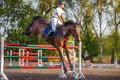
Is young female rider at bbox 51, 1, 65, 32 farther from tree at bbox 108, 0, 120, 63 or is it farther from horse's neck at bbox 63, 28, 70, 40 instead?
tree at bbox 108, 0, 120, 63

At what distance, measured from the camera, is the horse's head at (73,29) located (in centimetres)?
1092

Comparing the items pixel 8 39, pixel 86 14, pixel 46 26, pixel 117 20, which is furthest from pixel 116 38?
pixel 46 26

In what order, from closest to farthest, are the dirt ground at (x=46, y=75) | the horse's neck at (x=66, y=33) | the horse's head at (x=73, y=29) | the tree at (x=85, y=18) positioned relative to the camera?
the horse's head at (x=73, y=29)
the horse's neck at (x=66, y=33)
the dirt ground at (x=46, y=75)
the tree at (x=85, y=18)

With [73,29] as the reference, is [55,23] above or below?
above

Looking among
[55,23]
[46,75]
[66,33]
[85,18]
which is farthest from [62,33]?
[85,18]

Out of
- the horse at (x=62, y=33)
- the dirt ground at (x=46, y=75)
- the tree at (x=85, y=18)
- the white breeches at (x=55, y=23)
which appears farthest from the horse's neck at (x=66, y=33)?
the tree at (x=85, y=18)

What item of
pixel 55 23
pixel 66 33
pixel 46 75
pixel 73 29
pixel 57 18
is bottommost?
pixel 46 75

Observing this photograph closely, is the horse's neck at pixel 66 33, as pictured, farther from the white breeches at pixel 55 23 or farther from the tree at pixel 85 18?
the tree at pixel 85 18

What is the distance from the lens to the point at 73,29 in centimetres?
1105

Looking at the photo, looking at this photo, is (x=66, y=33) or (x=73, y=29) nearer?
(x=73, y=29)

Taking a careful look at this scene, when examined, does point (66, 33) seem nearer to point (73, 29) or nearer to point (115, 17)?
point (73, 29)

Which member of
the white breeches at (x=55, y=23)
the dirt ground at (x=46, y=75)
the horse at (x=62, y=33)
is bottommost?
the dirt ground at (x=46, y=75)

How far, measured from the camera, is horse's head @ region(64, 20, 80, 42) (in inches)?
430

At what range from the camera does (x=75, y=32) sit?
36.0 feet
